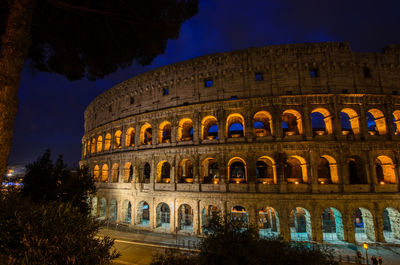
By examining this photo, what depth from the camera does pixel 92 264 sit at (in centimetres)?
630

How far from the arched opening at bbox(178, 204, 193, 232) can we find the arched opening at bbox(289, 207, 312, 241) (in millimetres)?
8729

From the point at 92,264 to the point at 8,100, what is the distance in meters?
6.55

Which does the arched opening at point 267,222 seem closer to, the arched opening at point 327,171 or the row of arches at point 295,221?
the row of arches at point 295,221

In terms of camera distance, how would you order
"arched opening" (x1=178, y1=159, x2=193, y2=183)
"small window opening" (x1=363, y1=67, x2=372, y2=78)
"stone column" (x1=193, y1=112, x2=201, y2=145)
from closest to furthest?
"small window opening" (x1=363, y1=67, x2=372, y2=78) < "stone column" (x1=193, y1=112, x2=201, y2=145) < "arched opening" (x1=178, y1=159, x2=193, y2=183)

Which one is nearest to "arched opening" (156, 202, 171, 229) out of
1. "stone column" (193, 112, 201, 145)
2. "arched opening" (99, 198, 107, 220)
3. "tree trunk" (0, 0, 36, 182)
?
"stone column" (193, 112, 201, 145)

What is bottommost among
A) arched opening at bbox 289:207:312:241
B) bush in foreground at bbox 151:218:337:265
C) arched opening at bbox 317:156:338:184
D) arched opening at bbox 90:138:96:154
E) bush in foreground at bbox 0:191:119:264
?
arched opening at bbox 289:207:312:241

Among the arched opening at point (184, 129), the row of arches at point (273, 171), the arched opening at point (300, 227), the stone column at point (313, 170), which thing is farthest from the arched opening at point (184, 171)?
the stone column at point (313, 170)

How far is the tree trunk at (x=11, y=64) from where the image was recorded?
6.90 metres

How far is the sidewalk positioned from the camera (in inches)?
481

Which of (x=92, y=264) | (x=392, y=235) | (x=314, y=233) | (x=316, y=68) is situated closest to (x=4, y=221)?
(x=92, y=264)

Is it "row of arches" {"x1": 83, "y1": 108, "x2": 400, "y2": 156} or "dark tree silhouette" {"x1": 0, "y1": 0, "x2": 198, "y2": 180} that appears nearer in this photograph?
"dark tree silhouette" {"x1": 0, "y1": 0, "x2": 198, "y2": 180}

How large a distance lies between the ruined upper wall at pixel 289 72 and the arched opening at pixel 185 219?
10229mm

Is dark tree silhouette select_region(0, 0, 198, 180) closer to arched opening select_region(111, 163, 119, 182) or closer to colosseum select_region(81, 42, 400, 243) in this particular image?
colosseum select_region(81, 42, 400, 243)

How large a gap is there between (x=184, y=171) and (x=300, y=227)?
1194cm
